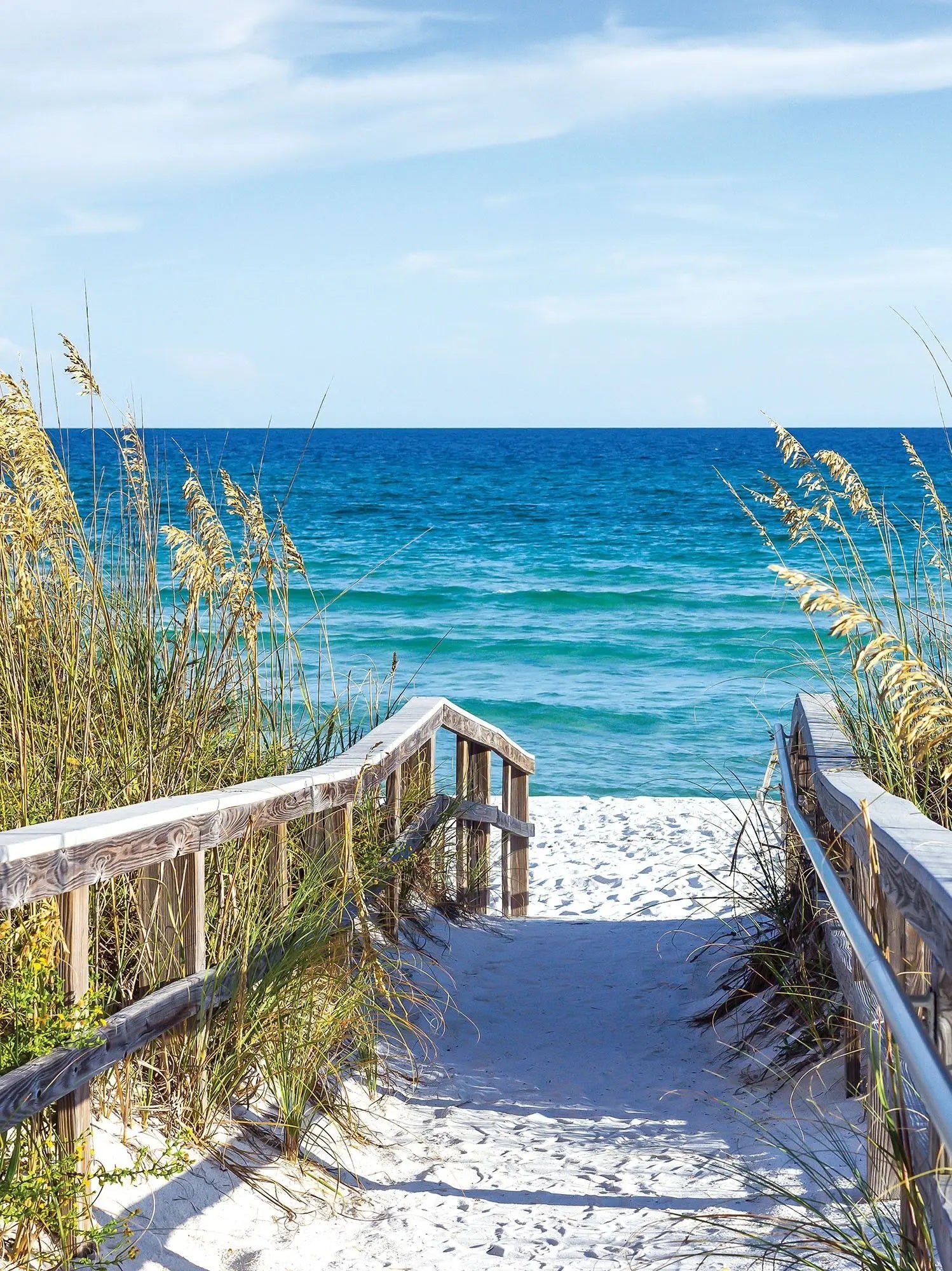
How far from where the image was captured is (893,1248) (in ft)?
5.87

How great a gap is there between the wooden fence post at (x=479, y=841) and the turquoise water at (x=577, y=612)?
0.59m

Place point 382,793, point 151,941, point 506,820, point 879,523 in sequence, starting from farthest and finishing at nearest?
point 506,820, point 382,793, point 879,523, point 151,941

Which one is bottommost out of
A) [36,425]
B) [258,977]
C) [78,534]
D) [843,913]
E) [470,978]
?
[470,978]

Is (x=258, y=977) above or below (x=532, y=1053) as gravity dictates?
above

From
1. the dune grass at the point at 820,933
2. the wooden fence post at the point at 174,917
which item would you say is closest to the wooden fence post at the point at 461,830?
the dune grass at the point at 820,933

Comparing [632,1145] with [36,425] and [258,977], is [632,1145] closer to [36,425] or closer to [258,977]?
[258,977]

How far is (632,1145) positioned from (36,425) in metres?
2.42

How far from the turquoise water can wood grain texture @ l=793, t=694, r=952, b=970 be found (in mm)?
578

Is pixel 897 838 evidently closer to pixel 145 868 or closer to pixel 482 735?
pixel 145 868

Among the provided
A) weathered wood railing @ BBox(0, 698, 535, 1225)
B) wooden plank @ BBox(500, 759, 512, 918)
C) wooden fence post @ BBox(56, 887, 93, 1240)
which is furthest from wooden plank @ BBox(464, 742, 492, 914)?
wooden fence post @ BBox(56, 887, 93, 1240)

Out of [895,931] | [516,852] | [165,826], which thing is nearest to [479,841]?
[516,852]

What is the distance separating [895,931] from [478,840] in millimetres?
4109

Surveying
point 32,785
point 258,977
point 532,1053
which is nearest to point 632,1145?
point 532,1053

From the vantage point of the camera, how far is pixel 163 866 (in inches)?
108
